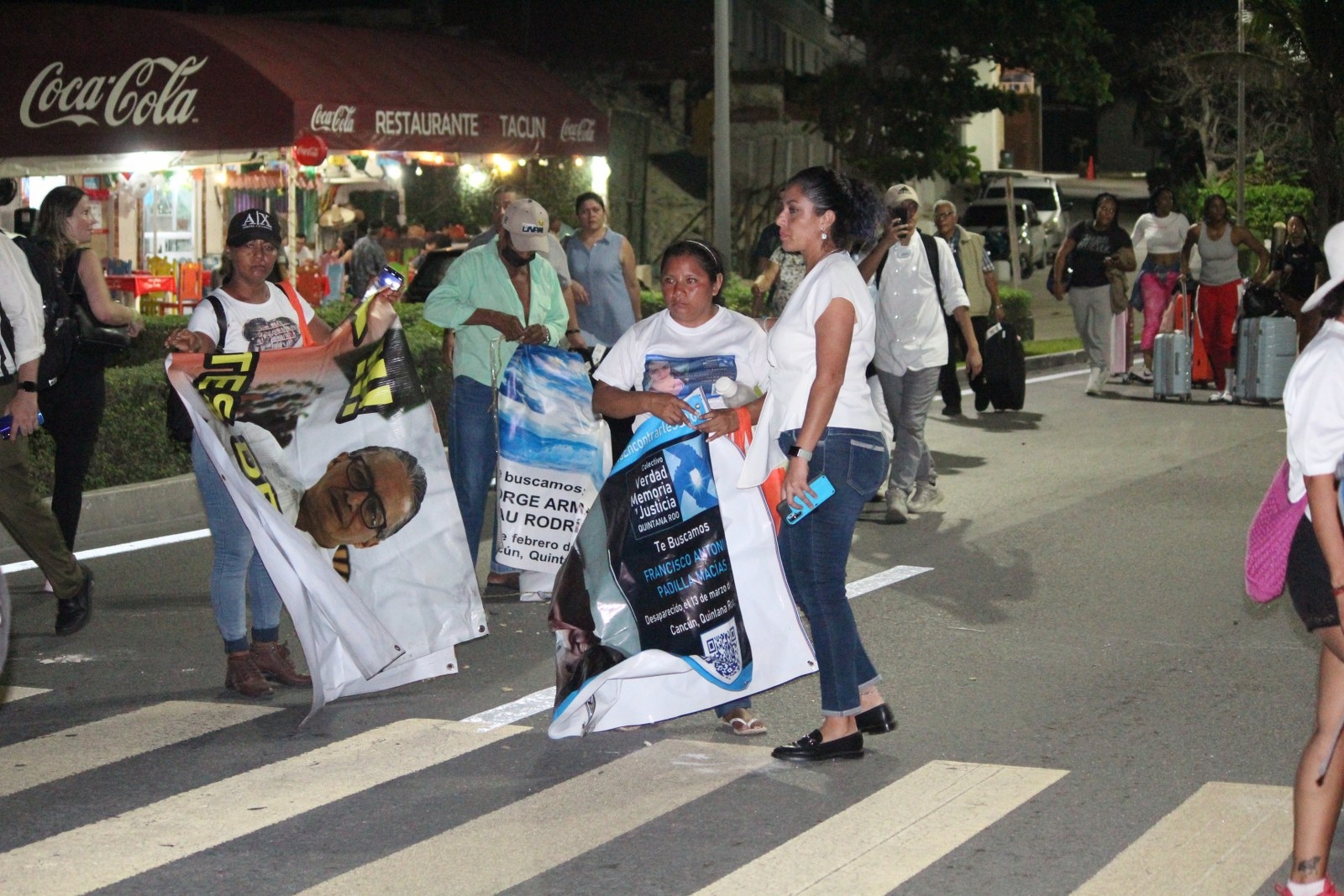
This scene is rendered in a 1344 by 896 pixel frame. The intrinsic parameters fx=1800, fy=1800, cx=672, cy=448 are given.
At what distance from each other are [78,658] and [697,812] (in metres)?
3.29

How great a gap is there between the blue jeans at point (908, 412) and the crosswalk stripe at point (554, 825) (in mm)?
4544

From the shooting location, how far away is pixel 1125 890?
4.42 meters

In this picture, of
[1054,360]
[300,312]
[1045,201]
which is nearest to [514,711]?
[300,312]

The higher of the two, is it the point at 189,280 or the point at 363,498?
the point at 189,280

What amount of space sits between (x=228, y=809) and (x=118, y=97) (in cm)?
1832

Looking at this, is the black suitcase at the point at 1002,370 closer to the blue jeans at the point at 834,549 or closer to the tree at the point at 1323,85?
the blue jeans at the point at 834,549

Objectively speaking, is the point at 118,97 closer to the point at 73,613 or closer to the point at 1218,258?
the point at 1218,258

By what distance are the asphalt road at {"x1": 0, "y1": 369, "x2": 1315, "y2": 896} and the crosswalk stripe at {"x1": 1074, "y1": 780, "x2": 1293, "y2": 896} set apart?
11 millimetres

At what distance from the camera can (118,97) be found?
71.9 ft

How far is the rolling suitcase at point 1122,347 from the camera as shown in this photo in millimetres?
17375

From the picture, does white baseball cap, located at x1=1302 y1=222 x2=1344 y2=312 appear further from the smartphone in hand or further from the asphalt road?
the smartphone in hand

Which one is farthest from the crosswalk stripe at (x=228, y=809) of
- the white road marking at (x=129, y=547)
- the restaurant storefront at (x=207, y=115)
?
the restaurant storefront at (x=207, y=115)

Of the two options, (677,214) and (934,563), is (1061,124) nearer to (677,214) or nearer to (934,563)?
(677,214)

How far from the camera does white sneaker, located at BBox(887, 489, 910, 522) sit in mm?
10102
